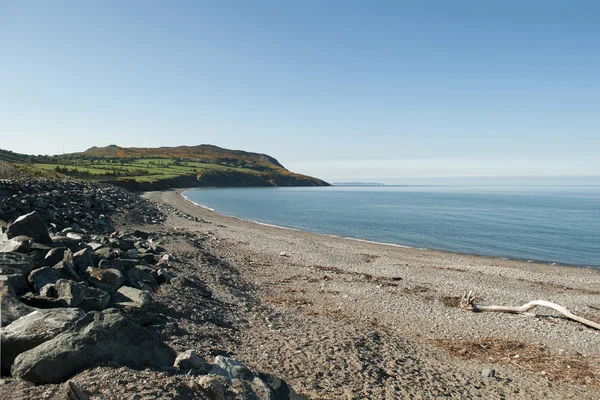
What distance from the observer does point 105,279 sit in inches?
412

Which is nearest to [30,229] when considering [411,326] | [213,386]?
[213,386]

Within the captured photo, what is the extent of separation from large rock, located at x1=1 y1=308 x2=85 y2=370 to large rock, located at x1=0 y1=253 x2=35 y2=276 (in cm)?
295

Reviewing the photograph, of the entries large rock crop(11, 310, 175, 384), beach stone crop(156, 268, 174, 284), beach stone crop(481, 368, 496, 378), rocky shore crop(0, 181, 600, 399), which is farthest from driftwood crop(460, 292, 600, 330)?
large rock crop(11, 310, 175, 384)

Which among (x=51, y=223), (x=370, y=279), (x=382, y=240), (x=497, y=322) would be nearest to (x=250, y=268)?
(x=370, y=279)

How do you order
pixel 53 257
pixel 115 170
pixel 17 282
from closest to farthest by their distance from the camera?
pixel 17 282 < pixel 53 257 < pixel 115 170

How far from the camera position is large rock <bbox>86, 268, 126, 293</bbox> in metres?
10.2

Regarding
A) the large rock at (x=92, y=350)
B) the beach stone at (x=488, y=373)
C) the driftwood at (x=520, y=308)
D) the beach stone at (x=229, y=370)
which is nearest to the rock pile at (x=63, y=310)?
the large rock at (x=92, y=350)

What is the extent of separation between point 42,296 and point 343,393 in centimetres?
686

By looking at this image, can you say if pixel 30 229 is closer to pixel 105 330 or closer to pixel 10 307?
pixel 10 307

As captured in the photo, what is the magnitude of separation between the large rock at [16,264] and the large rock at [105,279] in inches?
56.2

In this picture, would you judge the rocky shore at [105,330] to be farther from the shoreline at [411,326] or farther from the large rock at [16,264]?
the shoreline at [411,326]

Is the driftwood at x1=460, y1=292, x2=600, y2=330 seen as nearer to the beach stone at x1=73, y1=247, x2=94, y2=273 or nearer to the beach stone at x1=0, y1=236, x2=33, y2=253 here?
the beach stone at x1=73, y1=247, x2=94, y2=273

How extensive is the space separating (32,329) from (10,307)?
4.21ft

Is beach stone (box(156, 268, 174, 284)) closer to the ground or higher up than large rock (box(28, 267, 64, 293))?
closer to the ground
